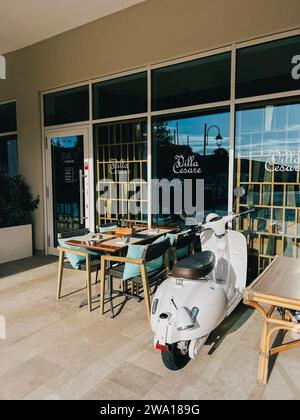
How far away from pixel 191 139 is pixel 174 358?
9.52 ft

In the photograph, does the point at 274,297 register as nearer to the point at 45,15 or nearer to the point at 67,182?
the point at 67,182

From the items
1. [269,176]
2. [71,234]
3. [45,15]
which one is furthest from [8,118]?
[269,176]

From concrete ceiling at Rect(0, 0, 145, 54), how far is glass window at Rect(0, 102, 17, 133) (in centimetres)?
127

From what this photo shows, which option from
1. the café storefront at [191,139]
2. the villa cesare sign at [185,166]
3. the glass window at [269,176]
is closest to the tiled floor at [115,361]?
the glass window at [269,176]

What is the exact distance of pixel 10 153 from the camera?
21.2 ft

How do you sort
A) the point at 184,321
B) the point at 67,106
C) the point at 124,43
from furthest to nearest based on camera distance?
the point at 67,106 < the point at 124,43 < the point at 184,321

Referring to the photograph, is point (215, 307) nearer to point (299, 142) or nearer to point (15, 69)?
point (299, 142)

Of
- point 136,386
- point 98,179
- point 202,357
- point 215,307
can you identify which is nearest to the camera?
point 136,386

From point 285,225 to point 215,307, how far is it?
1.92 meters

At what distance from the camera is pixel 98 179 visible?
5277mm

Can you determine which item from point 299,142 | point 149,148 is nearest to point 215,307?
point 299,142

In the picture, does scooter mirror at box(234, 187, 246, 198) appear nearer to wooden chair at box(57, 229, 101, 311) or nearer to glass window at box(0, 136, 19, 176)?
wooden chair at box(57, 229, 101, 311)
